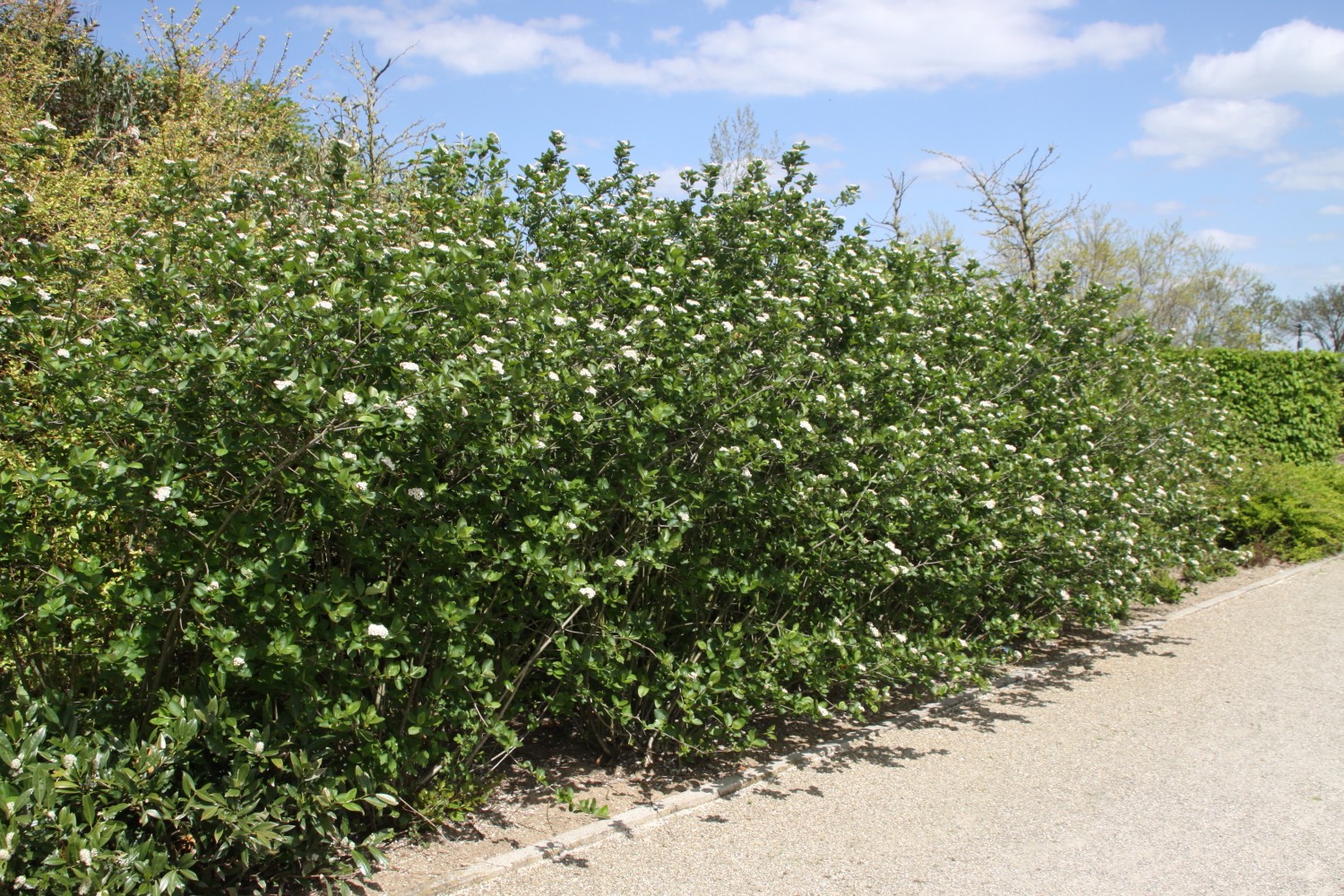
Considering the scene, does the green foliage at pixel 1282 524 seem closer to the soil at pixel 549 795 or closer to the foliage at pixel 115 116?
the soil at pixel 549 795

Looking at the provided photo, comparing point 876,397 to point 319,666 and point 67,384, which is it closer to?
point 319,666

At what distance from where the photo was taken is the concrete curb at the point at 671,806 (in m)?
3.53

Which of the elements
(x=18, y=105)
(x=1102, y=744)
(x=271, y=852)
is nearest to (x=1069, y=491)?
(x=1102, y=744)

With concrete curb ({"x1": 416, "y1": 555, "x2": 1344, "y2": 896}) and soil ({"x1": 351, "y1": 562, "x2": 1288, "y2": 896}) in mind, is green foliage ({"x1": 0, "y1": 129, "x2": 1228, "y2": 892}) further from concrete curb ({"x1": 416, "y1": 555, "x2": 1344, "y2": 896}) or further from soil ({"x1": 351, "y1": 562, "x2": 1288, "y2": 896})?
concrete curb ({"x1": 416, "y1": 555, "x2": 1344, "y2": 896})

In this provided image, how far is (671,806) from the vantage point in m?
4.17

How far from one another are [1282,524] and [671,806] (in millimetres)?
9632

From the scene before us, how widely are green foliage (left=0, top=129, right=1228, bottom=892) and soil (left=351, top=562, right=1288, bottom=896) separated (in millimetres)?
148

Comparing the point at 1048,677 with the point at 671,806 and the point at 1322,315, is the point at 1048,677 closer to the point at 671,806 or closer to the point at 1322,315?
the point at 671,806

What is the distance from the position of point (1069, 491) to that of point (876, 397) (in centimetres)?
169

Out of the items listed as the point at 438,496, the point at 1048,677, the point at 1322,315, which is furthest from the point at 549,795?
the point at 1322,315

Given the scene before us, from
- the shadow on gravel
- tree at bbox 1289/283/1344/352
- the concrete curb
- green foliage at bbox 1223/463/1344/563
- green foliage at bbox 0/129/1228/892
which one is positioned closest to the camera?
green foliage at bbox 0/129/1228/892

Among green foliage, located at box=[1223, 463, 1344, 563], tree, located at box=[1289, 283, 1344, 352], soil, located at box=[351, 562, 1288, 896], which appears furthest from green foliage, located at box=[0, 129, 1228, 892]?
tree, located at box=[1289, 283, 1344, 352]

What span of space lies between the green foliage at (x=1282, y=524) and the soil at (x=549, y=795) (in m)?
7.10

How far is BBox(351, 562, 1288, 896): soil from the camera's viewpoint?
360cm
